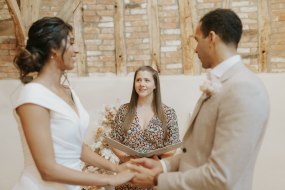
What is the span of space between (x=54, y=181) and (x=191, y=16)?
262cm

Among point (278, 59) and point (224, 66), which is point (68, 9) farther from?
point (224, 66)

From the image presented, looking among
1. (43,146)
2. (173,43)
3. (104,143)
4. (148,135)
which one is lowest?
(104,143)

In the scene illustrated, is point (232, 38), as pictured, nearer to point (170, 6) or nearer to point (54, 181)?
point (54, 181)

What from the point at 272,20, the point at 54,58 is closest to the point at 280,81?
the point at 272,20

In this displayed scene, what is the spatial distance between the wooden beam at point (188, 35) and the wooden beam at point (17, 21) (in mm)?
1682

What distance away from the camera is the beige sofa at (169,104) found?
3.71m

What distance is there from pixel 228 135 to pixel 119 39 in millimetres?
2690

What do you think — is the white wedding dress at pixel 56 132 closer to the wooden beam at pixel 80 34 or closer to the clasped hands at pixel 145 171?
the clasped hands at pixel 145 171

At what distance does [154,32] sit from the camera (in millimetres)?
3854

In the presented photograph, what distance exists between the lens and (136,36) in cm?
388

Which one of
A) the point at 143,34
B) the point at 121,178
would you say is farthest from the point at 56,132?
the point at 143,34

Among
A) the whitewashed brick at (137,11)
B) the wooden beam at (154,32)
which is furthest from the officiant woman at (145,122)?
the whitewashed brick at (137,11)

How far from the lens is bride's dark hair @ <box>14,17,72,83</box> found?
171cm

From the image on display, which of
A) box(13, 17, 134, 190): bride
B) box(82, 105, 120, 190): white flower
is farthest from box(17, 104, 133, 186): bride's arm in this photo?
box(82, 105, 120, 190): white flower
